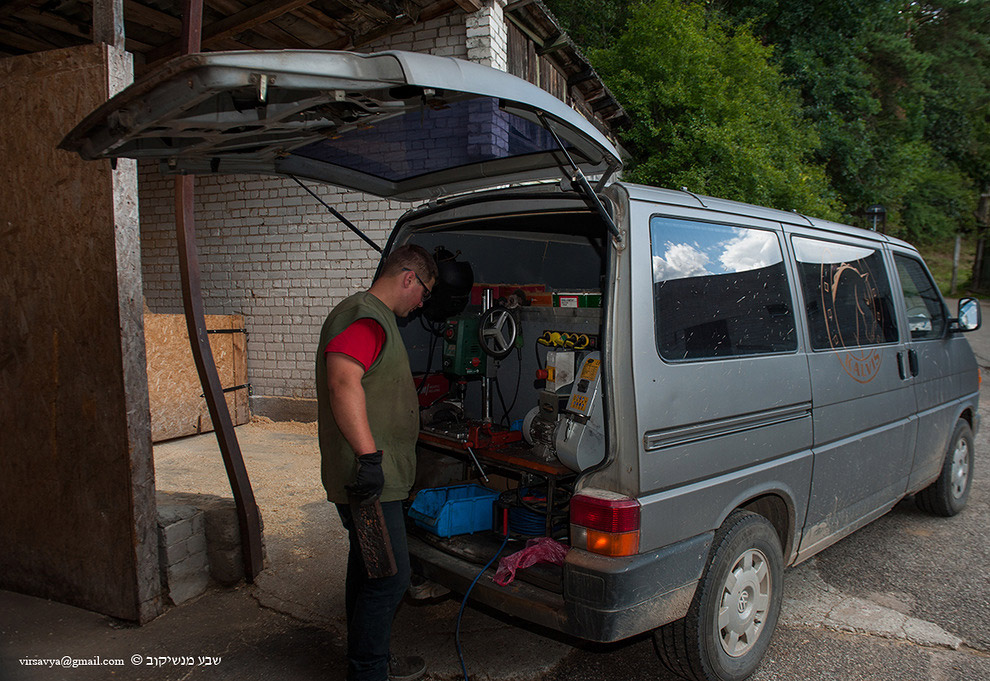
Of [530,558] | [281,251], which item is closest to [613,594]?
[530,558]

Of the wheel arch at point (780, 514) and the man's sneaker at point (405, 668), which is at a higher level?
the wheel arch at point (780, 514)

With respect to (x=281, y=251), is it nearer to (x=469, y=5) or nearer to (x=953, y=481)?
(x=469, y=5)

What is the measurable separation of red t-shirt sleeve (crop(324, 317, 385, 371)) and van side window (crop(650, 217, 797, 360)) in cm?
106

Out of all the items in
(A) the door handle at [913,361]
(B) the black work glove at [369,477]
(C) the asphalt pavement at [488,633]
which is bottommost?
(C) the asphalt pavement at [488,633]

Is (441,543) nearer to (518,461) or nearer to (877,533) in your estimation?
(518,461)

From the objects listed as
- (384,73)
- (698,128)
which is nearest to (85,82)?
(384,73)

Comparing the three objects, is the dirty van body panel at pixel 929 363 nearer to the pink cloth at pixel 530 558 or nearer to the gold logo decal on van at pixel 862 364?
the gold logo decal on van at pixel 862 364

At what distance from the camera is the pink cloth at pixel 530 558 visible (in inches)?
103

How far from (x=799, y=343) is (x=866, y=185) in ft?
61.2

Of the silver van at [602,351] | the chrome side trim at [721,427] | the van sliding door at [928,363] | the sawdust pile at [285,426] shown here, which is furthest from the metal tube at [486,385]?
the sawdust pile at [285,426]

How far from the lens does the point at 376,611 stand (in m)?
2.54

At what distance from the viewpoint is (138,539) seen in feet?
10.4

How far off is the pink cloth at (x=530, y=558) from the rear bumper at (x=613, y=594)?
43 mm

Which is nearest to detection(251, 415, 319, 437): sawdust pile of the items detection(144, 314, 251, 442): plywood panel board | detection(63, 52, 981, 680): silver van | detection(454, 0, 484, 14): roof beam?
detection(144, 314, 251, 442): plywood panel board
